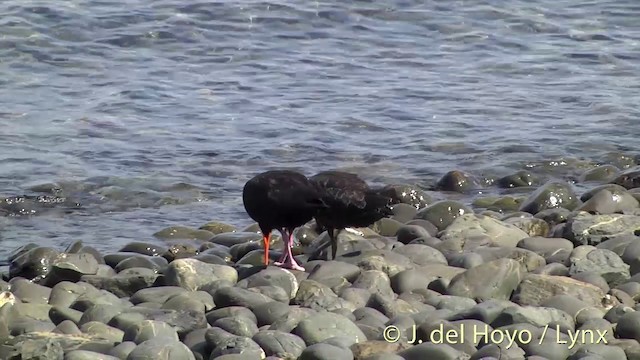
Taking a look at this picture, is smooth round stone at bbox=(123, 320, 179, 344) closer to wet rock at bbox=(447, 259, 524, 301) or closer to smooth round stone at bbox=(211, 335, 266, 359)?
smooth round stone at bbox=(211, 335, 266, 359)

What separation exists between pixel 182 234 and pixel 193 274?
1.88m

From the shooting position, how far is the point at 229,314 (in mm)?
5996

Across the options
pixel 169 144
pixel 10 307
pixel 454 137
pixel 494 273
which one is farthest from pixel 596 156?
pixel 10 307

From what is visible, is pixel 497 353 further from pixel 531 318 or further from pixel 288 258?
pixel 288 258

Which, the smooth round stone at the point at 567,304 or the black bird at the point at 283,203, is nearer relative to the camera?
the smooth round stone at the point at 567,304

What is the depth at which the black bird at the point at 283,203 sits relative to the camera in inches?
281

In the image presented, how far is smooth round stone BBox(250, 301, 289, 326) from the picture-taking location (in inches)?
237

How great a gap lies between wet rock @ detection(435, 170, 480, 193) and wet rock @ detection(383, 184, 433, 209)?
0.85 meters

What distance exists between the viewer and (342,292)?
6480mm

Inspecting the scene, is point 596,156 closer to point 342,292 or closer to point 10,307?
point 342,292

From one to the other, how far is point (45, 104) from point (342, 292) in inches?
256

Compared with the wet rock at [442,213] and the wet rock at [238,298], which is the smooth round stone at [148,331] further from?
the wet rock at [442,213]

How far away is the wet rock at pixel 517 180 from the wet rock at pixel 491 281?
11.9 ft

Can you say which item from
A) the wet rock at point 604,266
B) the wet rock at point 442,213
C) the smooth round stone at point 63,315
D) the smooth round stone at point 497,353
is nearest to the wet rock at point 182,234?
the wet rock at point 442,213
